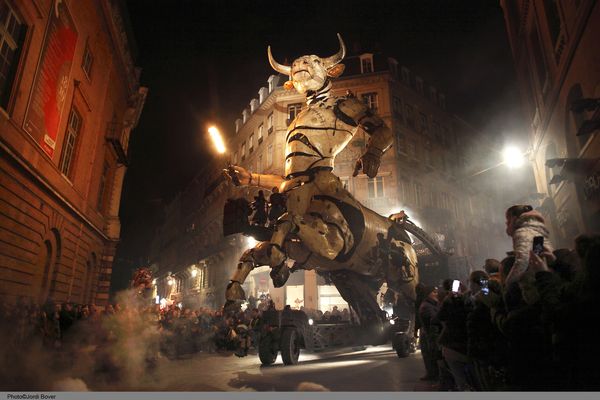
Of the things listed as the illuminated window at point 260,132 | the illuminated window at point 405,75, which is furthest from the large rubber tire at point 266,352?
the illuminated window at point 260,132

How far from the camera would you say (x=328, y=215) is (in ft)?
17.5

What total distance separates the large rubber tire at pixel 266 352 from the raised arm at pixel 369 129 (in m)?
3.03

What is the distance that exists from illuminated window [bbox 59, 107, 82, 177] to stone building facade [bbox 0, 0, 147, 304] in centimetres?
3

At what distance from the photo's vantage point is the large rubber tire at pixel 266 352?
5.85 metres

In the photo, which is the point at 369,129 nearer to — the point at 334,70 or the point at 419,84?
the point at 334,70

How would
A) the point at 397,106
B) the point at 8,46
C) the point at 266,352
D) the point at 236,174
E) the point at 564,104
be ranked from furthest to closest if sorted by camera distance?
1. the point at 397,106
2. the point at 564,104
3. the point at 8,46
4. the point at 266,352
5. the point at 236,174

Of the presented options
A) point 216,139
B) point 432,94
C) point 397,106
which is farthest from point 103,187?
point 432,94

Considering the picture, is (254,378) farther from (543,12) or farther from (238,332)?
(543,12)

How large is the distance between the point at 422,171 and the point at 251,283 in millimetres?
12588

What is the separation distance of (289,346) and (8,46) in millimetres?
7180

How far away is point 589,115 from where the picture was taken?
6984mm

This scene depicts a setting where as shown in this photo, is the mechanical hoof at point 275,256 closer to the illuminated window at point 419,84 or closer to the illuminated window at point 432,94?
the illuminated window at point 419,84

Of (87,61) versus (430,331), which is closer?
(430,331)

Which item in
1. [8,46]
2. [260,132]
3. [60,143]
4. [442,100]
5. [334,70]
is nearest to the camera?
[334,70]
